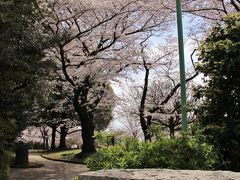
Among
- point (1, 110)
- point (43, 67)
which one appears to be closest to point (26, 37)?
point (43, 67)

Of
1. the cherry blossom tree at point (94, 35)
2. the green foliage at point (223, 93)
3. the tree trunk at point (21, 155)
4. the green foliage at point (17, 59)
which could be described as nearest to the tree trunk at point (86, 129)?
the cherry blossom tree at point (94, 35)

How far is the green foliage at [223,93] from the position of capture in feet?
21.5

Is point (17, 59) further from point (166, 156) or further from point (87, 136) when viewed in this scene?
point (87, 136)

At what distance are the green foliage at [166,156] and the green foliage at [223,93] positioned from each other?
1564mm

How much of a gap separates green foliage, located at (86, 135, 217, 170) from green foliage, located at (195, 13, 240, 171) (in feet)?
5.13

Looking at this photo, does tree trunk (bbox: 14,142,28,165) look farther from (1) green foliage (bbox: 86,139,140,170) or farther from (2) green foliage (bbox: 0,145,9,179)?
(1) green foliage (bbox: 86,139,140,170)

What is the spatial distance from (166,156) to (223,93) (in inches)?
100

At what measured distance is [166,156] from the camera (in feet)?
15.9

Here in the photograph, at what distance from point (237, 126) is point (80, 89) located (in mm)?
16036

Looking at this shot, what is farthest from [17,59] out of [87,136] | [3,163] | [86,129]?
[87,136]

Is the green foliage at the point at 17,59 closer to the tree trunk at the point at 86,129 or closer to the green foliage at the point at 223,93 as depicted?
the green foliage at the point at 223,93

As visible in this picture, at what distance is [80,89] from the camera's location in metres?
21.8

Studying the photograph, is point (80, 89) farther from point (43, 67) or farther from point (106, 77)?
point (43, 67)

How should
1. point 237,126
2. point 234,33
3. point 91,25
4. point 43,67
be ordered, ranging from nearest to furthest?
point 237,126, point 234,33, point 43,67, point 91,25
